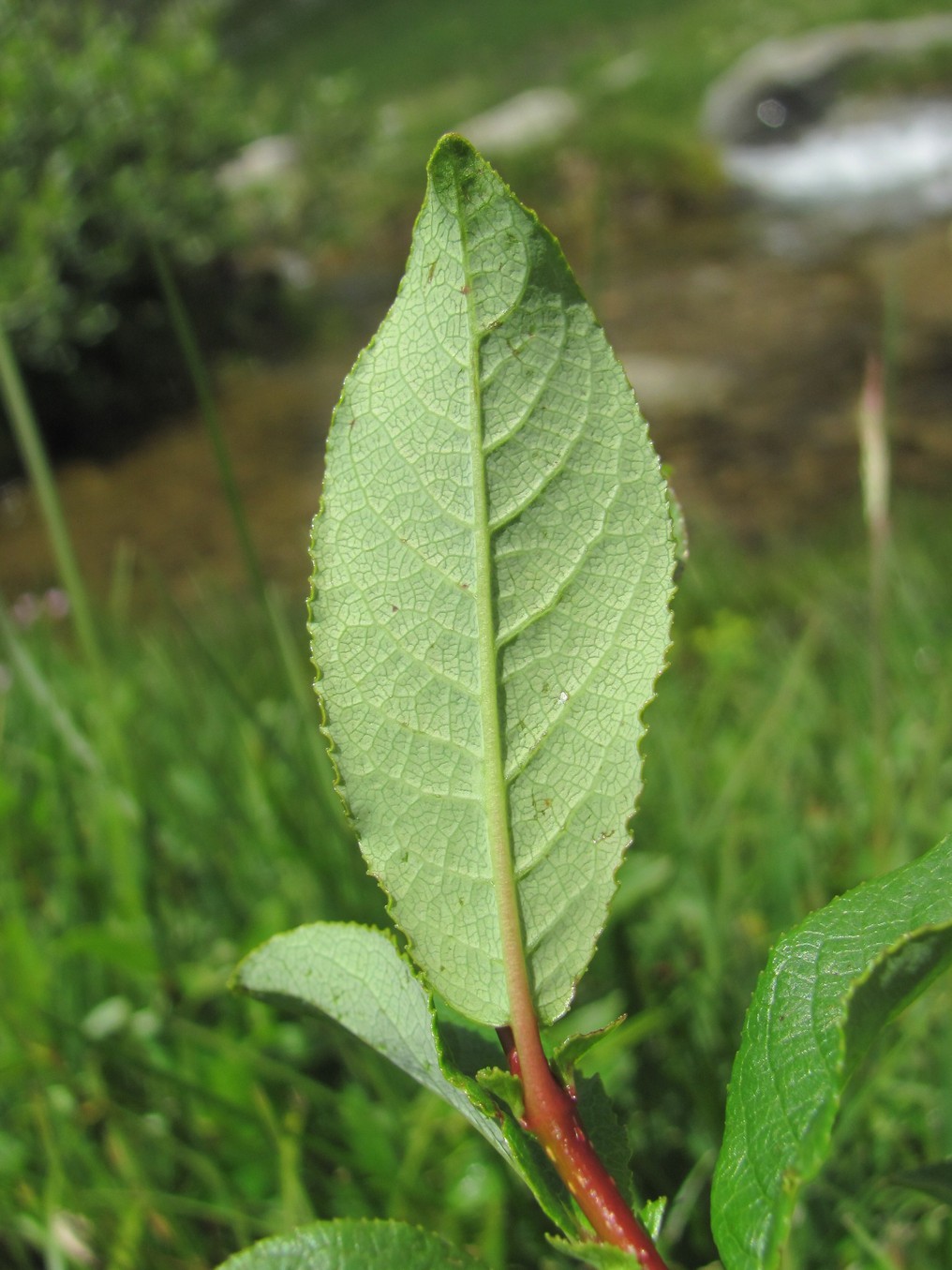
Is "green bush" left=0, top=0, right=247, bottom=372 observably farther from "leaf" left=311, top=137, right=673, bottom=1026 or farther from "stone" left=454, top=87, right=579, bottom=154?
"leaf" left=311, top=137, right=673, bottom=1026

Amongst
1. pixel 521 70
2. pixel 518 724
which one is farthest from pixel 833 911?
pixel 521 70

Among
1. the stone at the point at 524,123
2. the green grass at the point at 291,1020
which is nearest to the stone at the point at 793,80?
the stone at the point at 524,123

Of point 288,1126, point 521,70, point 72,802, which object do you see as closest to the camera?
point 288,1126

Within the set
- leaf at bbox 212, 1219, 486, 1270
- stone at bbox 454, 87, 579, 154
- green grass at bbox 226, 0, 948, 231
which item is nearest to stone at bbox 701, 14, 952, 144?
green grass at bbox 226, 0, 948, 231

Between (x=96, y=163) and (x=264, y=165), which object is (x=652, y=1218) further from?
(x=264, y=165)

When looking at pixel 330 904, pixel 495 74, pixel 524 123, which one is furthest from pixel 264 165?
pixel 330 904

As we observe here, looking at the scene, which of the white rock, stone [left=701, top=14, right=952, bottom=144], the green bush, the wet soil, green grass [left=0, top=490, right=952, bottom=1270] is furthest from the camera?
stone [left=701, top=14, right=952, bottom=144]

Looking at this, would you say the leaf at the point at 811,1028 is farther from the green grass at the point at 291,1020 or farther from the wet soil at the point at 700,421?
the wet soil at the point at 700,421

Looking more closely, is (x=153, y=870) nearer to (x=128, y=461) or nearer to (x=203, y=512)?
(x=203, y=512)
